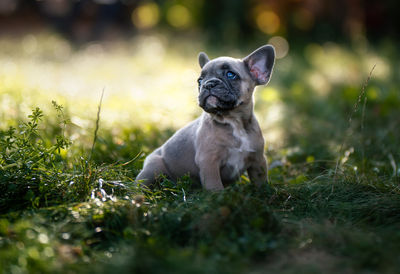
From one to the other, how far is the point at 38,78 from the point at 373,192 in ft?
25.4

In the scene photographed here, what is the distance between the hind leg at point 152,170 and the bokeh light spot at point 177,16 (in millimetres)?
17234

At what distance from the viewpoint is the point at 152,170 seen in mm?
4203

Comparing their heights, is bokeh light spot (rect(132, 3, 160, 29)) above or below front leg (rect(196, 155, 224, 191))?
above

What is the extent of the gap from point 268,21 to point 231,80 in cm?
1509

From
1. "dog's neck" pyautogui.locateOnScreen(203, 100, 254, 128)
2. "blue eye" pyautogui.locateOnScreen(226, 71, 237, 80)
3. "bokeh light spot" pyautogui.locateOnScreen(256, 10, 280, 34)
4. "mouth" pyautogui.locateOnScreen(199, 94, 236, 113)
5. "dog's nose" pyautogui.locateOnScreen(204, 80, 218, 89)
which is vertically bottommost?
"dog's neck" pyautogui.locateOnScreen(203, 100, 254, 128)

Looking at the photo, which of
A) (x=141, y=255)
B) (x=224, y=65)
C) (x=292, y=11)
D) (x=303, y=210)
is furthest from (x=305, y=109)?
(x=292, y=11)

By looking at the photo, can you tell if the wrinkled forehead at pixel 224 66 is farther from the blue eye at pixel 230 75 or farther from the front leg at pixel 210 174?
the front leg at pixel 210 174

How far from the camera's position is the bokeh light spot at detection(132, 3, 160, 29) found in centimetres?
2005

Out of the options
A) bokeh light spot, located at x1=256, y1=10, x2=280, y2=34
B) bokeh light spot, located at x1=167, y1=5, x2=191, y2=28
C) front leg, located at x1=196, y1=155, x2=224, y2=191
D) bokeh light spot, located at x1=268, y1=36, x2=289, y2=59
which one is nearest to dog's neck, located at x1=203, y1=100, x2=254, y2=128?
front leg, located at x1=196, y1=155, x2=224, y2=191

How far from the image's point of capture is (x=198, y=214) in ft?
10.1

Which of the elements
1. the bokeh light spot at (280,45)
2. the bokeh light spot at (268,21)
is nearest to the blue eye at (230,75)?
the bokeh light spot at (280,45)

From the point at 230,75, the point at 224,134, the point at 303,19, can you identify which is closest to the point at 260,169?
the point at 224,134

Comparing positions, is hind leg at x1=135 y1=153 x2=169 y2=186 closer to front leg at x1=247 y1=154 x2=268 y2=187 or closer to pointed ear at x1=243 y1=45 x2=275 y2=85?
front leg at x1=247 y1=154 x2=268 y2=187

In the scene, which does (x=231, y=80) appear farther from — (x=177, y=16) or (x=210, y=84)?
(x=177, y=16)
